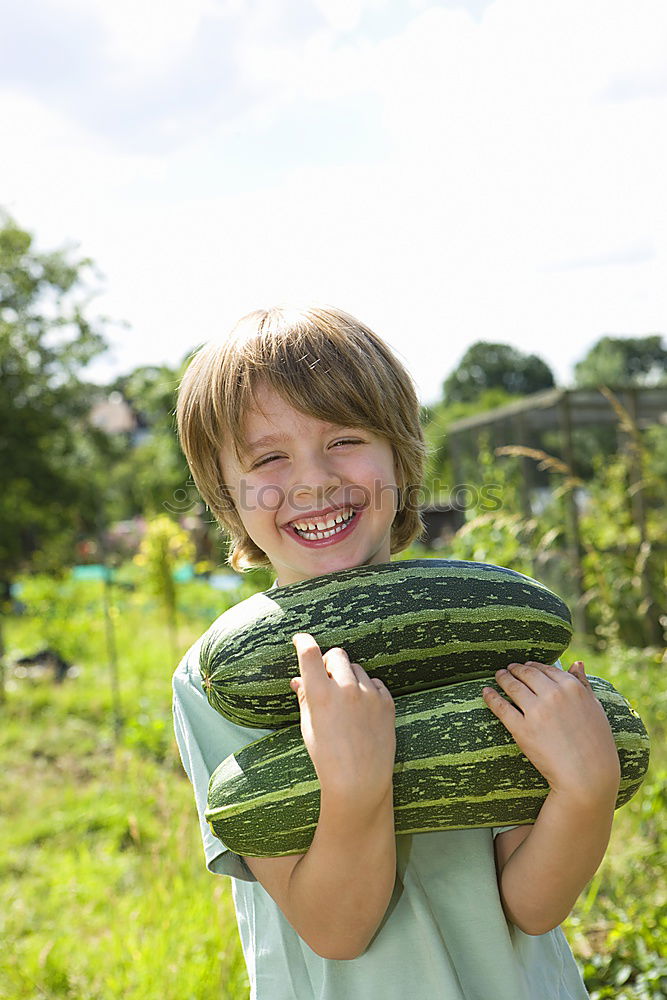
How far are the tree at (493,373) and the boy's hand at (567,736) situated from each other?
48.4 metres

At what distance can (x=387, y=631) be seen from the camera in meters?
1.50

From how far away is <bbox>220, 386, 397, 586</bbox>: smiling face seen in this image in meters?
1.68

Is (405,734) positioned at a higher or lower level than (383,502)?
lower

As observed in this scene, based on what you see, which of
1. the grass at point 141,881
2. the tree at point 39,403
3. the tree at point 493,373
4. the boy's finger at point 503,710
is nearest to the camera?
the boy's finger at point 503,710

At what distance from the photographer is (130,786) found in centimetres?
522

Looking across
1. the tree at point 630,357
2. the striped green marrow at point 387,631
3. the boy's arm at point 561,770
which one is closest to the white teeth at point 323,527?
the striped green marrow at point 387,631

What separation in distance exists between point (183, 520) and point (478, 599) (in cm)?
1421

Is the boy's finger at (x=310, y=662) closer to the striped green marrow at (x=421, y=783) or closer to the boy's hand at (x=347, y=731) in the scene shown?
the boy's hand at (x=347, y=731)

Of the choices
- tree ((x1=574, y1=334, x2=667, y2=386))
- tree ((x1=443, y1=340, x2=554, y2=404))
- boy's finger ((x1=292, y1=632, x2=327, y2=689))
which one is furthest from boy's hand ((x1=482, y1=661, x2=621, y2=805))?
tree ((x1=443, y1=340, x2=554, y2=404))

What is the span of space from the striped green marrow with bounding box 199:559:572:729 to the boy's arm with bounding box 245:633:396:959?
74 mm

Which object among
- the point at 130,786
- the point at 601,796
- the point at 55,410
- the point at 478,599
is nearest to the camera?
the point at 601,796

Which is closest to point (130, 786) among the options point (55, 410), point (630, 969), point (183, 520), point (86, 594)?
point (630, 969)

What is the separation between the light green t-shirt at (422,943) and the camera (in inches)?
60.7

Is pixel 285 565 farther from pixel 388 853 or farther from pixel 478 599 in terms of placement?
pixel 388 853
